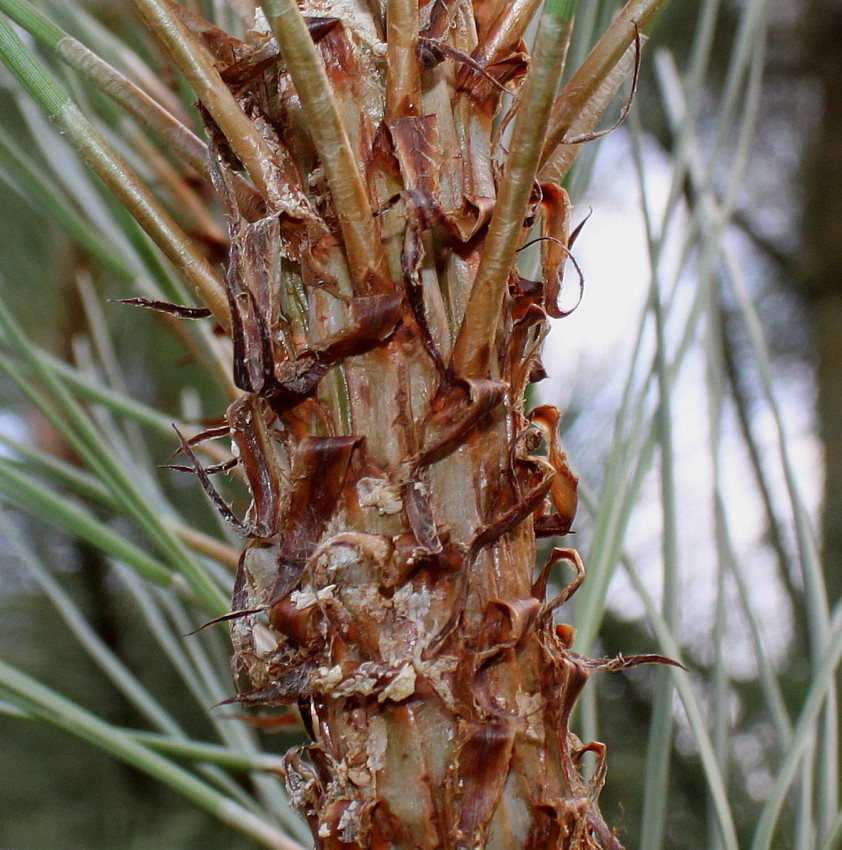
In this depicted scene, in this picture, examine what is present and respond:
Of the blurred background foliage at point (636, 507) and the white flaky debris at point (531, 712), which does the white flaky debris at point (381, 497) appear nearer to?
the white flaky debris at point (531, 712)

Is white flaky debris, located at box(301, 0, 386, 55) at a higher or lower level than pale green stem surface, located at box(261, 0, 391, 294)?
higher

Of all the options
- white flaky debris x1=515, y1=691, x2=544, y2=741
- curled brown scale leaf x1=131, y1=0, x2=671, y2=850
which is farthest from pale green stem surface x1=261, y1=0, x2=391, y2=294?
white flaky debris x1=515, y1=691, x2=544, y2=741

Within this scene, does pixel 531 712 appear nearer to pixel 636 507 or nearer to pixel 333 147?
pixel 333 147

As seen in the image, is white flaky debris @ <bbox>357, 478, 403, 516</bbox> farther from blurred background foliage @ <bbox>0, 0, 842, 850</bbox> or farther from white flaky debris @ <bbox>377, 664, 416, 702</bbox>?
blurred background foliage @ <bbox>0, 0, 842, 850</bbox>

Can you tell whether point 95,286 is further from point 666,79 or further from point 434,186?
point 434,186

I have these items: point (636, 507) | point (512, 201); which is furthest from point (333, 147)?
point (636, 507)

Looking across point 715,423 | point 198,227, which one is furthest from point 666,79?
point 198,227
